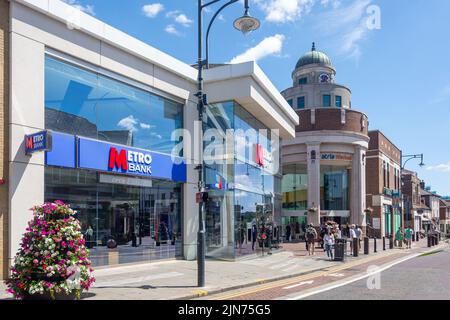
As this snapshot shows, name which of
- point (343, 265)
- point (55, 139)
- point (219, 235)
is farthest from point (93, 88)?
point (343, 265)

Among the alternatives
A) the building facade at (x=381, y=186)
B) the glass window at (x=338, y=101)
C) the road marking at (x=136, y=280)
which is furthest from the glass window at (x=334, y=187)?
the road marking at (x=136, y=280)

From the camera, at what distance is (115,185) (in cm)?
1559

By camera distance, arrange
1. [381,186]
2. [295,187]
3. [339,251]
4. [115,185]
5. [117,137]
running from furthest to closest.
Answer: [381,186], [295,187], [339,251], [117,137], [115,185]

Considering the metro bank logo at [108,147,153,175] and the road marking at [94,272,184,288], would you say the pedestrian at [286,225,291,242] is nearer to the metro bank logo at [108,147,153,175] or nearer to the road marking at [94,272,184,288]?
the metro bank logo at [108,147,153,175]

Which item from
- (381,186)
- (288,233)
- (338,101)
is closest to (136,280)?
(288,233)

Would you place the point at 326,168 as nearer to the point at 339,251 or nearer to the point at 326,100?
the point at 326,100

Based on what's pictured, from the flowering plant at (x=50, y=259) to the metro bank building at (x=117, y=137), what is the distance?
2924mm

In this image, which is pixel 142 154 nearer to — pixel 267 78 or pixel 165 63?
pixel 165 63

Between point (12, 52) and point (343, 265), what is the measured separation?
1464 cm

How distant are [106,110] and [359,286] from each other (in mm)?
9762

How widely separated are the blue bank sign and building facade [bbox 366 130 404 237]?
33682 millimetres

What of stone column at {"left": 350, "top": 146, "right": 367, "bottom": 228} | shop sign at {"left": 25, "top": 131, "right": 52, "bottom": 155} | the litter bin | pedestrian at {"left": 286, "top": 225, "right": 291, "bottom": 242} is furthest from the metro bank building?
stone column at {"left": 350, "top": 146, "right": 367, "bottom": 228}

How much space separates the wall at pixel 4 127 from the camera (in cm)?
1185

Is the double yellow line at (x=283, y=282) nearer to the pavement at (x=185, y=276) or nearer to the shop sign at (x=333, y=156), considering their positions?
the pavement at (x=185, y=276)
